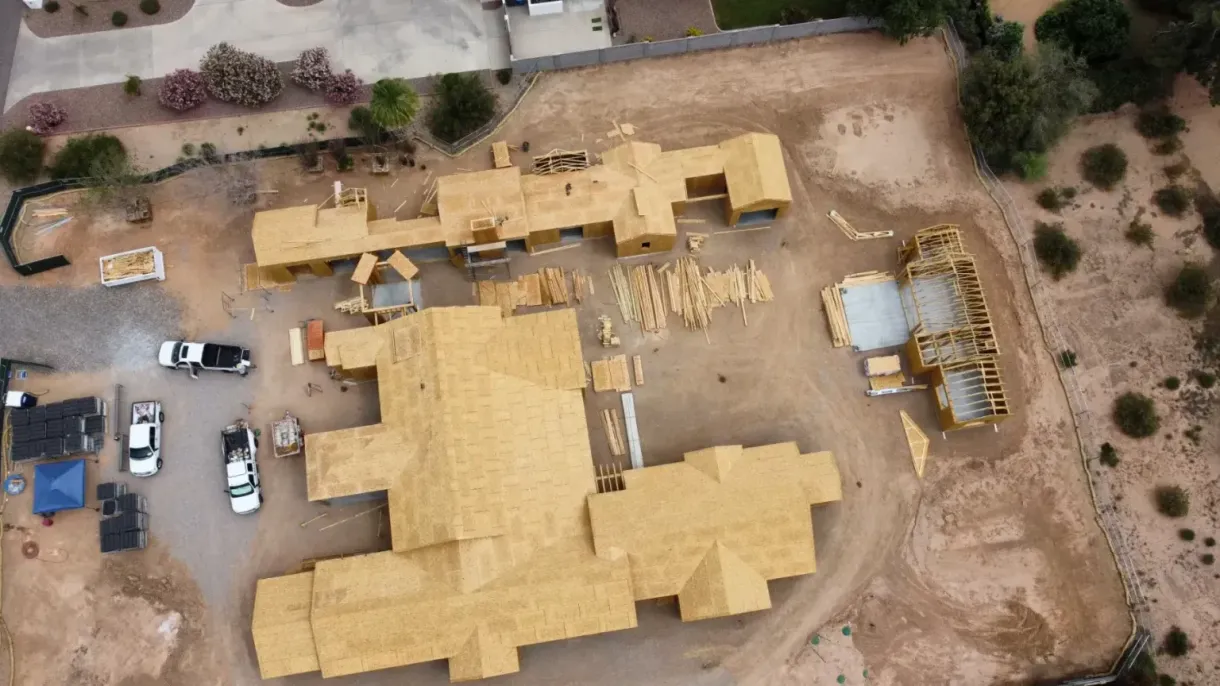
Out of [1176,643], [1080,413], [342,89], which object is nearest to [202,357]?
[342,89]

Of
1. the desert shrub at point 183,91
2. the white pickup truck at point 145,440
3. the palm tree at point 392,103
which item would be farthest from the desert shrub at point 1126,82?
the white pickup truck at point 145,440

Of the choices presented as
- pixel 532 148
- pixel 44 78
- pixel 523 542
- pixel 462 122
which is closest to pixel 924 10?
pixel 532 148

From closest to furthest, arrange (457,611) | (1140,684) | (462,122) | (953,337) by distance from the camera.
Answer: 1. (457,611)
2. (1140,684)
3. (953,337)
4. (462,122)

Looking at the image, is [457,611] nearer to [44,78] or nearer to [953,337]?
[953,337]

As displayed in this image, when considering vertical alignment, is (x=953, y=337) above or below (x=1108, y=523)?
above

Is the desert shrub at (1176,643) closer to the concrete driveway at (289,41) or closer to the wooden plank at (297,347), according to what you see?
the wooden plank at (297,347)

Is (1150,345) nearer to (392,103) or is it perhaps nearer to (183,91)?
(392,103)

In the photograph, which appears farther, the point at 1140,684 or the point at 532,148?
the point at 532,148

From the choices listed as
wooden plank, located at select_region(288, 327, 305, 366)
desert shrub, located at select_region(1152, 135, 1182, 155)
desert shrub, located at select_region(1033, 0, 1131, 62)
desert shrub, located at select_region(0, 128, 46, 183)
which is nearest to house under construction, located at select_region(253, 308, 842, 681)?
wooden plank, located at select_region(288, 327, 305, 366)
